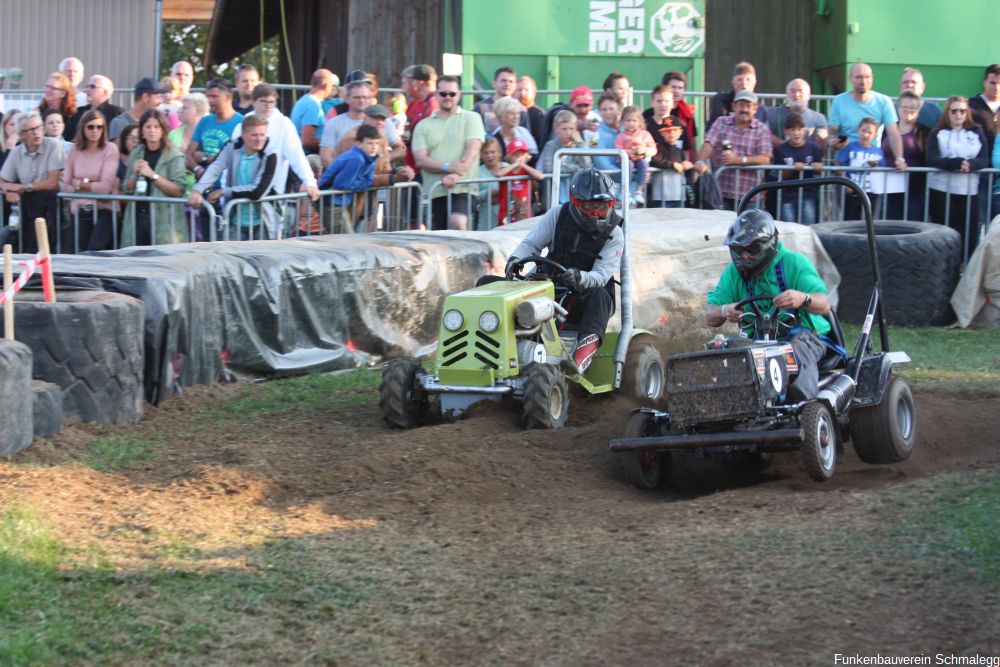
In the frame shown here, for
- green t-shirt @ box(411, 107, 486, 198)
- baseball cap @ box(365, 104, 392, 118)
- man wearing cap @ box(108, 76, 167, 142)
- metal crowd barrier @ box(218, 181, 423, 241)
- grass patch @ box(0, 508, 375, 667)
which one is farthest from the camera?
man wearing cap @ box(108, 76, 167, 142)

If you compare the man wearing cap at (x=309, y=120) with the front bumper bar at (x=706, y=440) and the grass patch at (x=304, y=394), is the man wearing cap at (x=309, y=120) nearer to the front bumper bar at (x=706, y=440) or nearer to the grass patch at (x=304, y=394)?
the grass patch at (x=304, y=394)

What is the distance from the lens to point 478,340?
8.03 metres

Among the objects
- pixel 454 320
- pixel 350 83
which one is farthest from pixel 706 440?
pixel 350 83

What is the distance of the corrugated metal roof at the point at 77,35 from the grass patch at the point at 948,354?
10992mm

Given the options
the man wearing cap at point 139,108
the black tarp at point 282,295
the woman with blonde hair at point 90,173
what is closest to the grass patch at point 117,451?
the black tarp at point 282,295

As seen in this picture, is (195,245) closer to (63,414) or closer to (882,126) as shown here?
(63,414)

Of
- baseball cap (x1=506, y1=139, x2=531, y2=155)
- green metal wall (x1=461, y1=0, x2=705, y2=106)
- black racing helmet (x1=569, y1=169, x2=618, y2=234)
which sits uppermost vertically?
green metal wall (x1=461, y1=0, x2=705, y2=106)

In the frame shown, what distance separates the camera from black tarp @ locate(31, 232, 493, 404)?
8.52 meters

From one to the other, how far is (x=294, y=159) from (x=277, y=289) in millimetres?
2268

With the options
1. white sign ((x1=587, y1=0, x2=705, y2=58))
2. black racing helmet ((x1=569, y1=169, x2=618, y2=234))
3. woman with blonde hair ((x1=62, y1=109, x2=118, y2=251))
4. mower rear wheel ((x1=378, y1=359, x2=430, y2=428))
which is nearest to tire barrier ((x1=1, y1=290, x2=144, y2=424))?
mower rear wheel ((x1=378, y1=359, x2=430, y2=428))

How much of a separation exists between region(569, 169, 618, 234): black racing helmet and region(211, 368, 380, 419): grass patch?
187 centimetres

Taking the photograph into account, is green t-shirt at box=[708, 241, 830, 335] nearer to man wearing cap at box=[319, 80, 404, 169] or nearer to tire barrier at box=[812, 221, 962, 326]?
tire barrier at box=[812, 221, 962, 326]

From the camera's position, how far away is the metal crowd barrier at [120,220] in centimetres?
1115

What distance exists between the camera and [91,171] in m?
11.8
